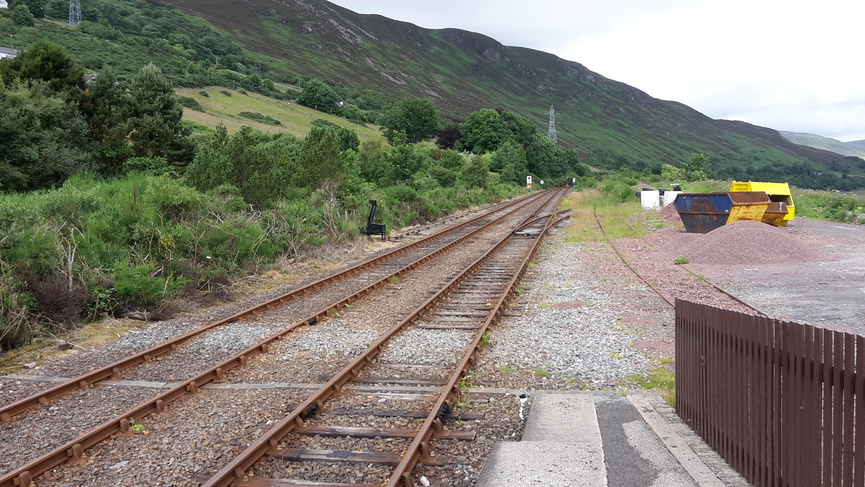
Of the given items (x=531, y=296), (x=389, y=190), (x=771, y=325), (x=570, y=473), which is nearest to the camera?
(x=771, y=325)

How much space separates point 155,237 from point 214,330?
504cm

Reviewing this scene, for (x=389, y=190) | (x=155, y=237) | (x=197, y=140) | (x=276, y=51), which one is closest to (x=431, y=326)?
(x=155, y=237)

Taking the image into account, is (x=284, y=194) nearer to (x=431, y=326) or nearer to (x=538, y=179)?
(x=431, y=326)

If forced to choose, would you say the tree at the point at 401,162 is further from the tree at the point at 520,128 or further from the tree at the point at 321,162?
the tree at the point at 520,128

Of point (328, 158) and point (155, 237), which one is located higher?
point (328, 158)

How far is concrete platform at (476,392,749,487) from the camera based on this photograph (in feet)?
15.0

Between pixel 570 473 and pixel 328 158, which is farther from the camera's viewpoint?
pixel 328 158

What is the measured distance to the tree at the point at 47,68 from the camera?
89.4 feet

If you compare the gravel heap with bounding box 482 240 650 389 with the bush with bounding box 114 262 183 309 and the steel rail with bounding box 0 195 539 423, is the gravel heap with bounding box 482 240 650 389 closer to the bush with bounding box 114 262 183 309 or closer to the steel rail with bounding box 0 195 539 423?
the steel rail with bounding box 0 195 539 423

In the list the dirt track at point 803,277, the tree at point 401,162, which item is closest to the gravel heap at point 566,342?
the dirt track at point 803,277

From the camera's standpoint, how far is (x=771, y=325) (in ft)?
13.3

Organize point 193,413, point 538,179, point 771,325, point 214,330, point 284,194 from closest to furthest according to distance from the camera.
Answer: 1. point 771,325
2. point 193,413
3. point 214,330
4. point 284,194
5. point 538,179

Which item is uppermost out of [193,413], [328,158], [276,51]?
[276,51]

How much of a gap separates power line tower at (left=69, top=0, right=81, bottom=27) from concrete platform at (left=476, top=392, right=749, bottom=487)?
118 m
